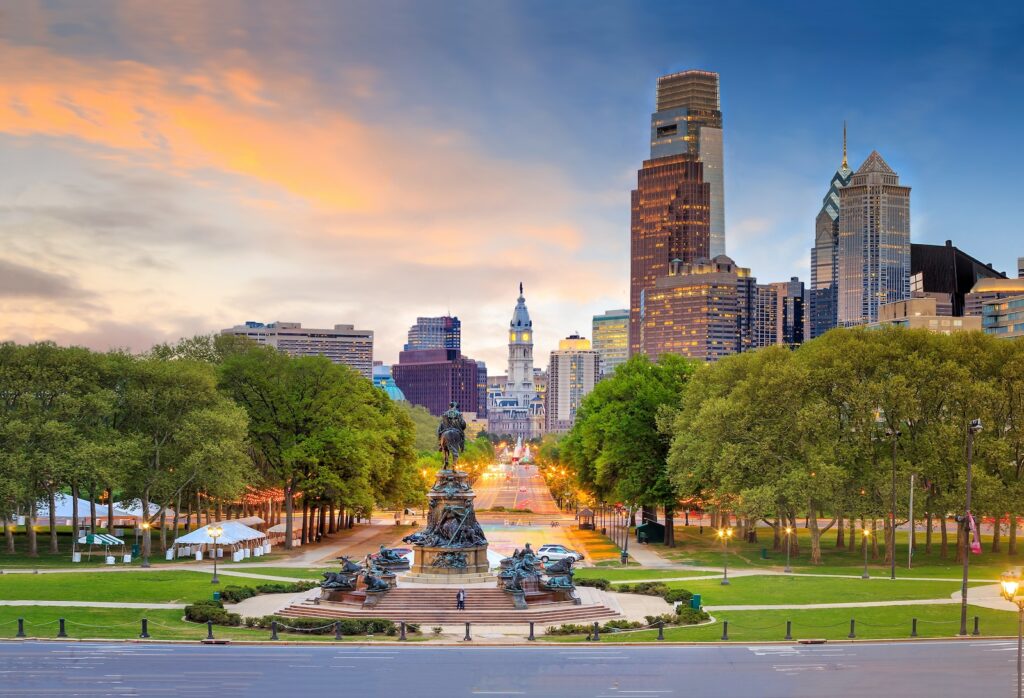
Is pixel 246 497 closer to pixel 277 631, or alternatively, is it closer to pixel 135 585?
pixel 135 585

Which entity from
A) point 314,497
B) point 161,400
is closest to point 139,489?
point 161,400

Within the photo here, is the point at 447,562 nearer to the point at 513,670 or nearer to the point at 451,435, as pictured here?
the point at 451,435

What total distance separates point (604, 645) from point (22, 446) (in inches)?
1834

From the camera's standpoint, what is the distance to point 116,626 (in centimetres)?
4709

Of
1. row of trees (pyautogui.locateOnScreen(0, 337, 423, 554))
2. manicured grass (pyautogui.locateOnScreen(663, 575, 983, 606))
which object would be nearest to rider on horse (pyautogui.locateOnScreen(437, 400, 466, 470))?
manicured grass (pyautogui.locateOnScreen(663, 575, 983, 606))

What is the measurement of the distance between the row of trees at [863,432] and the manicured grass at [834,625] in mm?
16908

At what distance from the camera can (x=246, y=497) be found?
97.7 metres

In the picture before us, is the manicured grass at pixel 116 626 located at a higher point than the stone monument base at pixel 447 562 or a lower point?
lower

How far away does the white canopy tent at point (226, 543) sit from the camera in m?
75.2

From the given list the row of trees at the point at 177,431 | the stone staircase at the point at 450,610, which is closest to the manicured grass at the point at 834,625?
the stone staircase at the point at 450,610

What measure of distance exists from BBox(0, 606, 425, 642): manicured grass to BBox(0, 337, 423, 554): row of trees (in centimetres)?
2137

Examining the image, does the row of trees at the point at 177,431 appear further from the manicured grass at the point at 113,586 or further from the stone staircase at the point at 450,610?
the stone staircase at the point at 450,610

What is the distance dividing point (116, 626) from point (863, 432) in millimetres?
51680

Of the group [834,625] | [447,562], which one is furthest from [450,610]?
[834,625]
